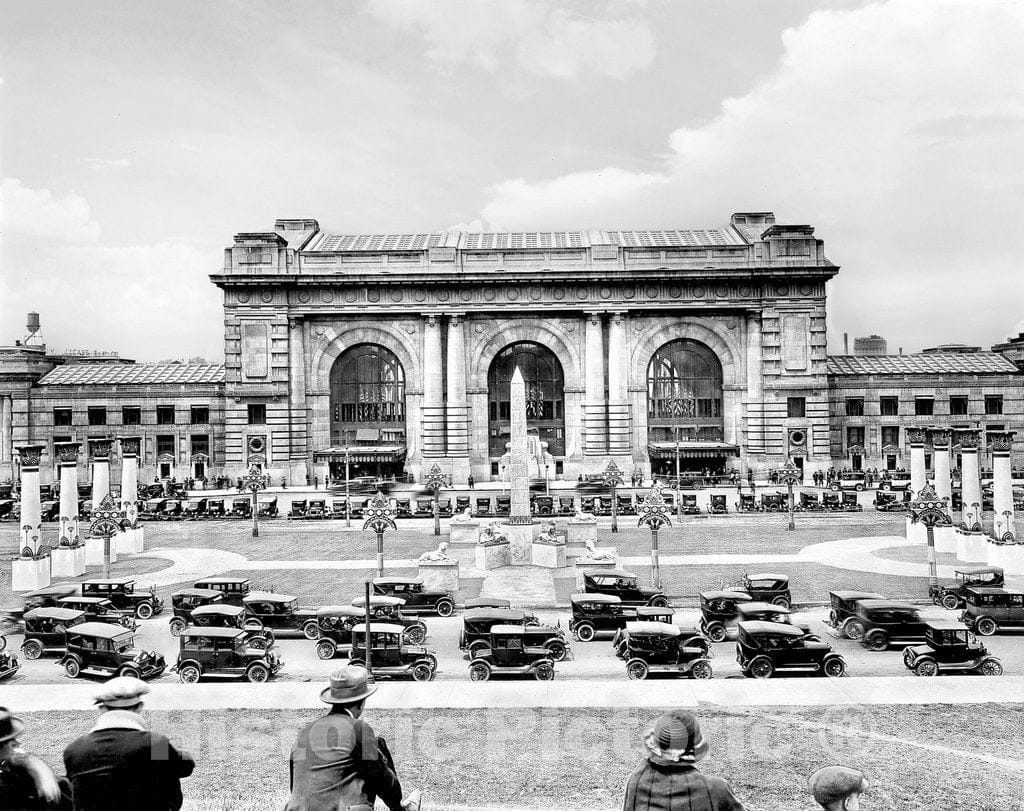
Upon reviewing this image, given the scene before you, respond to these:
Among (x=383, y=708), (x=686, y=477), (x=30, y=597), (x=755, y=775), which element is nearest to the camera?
(x=755, y=775)

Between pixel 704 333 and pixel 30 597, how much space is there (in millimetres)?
51876

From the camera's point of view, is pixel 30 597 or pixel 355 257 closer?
pixel 30 597

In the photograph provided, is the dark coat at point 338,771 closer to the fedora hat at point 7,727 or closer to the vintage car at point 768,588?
the fedora hat at point 7,727

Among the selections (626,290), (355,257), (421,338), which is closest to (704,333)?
(626,290)

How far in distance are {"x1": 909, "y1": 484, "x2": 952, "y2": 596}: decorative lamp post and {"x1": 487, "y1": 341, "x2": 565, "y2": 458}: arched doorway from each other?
31.7m

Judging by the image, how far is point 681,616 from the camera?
83.0 feet

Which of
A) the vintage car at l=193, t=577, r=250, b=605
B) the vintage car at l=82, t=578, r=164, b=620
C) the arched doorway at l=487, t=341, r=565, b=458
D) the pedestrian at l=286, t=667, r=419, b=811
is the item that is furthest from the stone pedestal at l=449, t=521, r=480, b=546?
the pedestrian at l=286, t=667, r=419, b=811

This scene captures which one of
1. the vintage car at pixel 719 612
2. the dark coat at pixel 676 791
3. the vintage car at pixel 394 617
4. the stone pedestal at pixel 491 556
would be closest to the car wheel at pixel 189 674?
the vintage car at pixel 394 617

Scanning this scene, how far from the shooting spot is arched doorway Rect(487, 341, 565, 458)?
2596 inches

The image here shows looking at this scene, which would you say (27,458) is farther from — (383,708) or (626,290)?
(626,290)

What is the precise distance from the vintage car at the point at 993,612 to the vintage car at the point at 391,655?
15.4 meters

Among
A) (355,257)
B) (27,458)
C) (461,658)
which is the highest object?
(355,257)

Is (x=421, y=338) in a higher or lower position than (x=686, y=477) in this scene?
higher

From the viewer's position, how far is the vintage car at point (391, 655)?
19422mm
